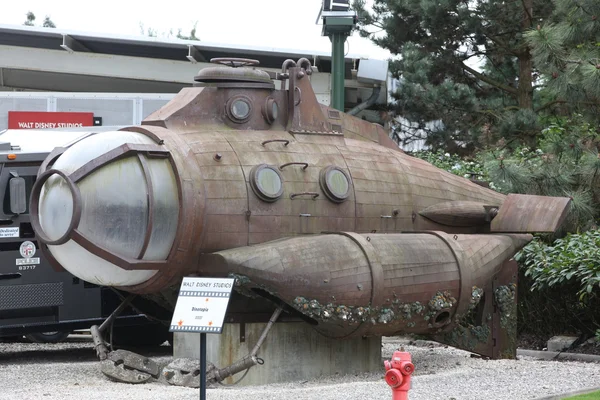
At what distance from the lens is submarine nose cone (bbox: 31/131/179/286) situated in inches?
386

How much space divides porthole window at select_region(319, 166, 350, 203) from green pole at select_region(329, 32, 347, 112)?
4288mm

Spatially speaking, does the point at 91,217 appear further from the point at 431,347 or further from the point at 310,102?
the point at 431,347

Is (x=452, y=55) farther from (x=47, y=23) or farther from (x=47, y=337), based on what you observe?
(x=47, y=23)

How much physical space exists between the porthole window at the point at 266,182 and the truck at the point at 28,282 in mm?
3017

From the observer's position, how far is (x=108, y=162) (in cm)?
992

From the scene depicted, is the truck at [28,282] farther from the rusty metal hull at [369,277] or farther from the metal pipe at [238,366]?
the rusty metal hull at [369,277]

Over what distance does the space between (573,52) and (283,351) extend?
6.47 meters

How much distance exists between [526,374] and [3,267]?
6435mm

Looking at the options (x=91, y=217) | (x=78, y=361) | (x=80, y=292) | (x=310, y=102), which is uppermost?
(x=310, y=102)

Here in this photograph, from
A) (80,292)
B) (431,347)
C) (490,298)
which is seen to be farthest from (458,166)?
(80,292)

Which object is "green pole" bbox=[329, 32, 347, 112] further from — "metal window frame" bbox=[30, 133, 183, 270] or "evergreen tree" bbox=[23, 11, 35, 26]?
"evergreen tree" bbox=[23, 11, 35, 26]

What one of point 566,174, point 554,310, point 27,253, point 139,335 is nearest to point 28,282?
point 27,253

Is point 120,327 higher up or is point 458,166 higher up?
point 458,166

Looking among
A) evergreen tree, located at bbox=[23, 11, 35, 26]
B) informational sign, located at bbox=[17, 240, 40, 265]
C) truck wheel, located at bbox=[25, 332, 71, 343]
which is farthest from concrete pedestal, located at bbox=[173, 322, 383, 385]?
evergreen tree, located at bbox=[23, 11, 35, 26]
